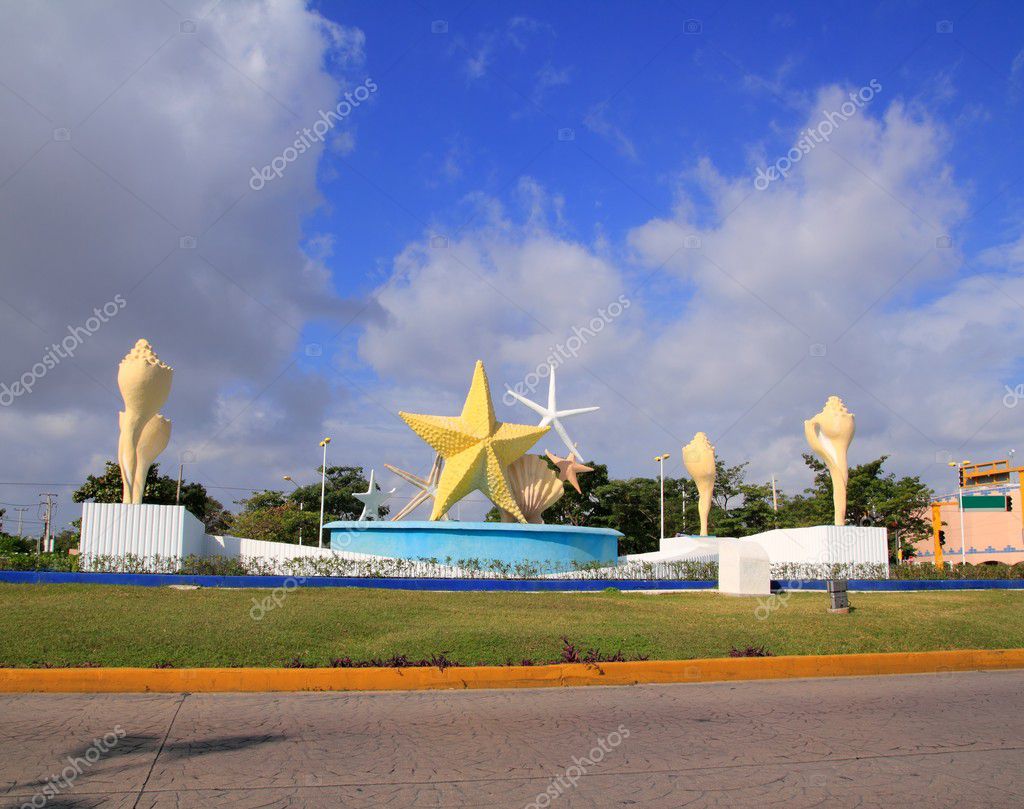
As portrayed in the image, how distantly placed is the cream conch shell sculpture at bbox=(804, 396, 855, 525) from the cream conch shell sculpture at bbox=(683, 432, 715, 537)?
13.4 feet

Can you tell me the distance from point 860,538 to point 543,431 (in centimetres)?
1107

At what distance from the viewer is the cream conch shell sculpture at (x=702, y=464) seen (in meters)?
31.6

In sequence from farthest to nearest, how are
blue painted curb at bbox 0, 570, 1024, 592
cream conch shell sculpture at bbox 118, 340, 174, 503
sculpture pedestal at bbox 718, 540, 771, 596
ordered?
cream conch shell sculpture at bbox 118, 340, 174, 503 → sculpture pedestal at bbox 718, 540, 771, 596 → blue painted curb at bbox 0, 570, 1024, 592

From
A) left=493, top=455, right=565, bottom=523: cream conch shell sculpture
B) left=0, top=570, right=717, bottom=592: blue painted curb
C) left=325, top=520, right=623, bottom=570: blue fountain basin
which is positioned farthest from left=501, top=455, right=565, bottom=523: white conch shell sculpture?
left=0, top=570, right=717, bottom=592: blue painted curb

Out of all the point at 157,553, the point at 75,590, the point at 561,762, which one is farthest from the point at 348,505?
the point at 561,762

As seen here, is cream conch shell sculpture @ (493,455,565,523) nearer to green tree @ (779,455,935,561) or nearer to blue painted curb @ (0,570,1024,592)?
blue painted curb @ (0,570,1024,592)

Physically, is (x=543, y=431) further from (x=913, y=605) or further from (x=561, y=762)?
(x=561, y=762)

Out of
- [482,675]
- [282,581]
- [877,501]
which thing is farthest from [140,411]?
[877,501]

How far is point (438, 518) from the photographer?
27891 millimetres

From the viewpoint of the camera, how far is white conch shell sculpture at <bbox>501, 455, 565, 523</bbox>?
30.1 meters
